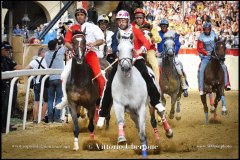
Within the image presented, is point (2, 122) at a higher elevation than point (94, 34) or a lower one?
lower

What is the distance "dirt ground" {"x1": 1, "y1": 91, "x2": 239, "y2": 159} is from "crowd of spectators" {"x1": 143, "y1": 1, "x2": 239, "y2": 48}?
14.1 metres

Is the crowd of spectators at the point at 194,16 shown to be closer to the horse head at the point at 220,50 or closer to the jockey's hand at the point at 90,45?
the horse head at the point at 220,50

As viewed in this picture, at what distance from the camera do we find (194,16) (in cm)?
3206

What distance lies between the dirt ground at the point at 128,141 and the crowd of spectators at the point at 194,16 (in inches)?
553

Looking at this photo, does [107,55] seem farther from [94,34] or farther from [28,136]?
[28,136]

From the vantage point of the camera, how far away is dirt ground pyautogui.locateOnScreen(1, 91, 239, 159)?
9531 mm

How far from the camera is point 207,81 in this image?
1577 centimetres

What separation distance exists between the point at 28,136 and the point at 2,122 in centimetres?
66

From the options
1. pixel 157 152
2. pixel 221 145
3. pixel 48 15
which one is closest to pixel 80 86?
pixel 157 152

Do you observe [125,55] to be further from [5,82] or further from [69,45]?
[5,82]

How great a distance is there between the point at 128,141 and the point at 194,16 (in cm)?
2164

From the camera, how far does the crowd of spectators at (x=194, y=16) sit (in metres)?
30.0

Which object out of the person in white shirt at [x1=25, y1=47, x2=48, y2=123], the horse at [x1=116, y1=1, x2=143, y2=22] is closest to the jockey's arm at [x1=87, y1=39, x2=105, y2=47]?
the person in white shirt at [x1=25, y1=47, x2=48, y2=123]

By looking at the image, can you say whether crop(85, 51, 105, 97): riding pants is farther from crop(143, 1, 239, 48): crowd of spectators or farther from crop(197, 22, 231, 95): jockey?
crop(143, 1, 239, 48): crowd of spectators
